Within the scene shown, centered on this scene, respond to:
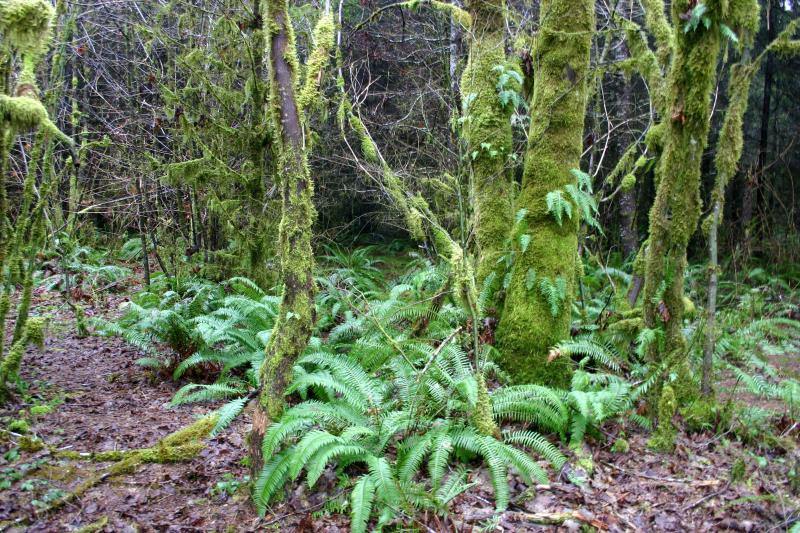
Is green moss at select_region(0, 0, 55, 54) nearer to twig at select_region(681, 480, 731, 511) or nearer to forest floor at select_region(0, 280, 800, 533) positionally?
forest floor at select_region(0, 280, 800, 533)

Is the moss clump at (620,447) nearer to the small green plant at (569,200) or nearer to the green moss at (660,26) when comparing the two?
the small green plant at (569,200)

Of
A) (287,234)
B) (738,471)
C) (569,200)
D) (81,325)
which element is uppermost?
(569,200)

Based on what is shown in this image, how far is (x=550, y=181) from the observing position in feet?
16.8

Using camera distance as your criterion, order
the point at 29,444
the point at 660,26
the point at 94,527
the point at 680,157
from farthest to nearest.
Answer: the point at 660,26, the point at 680,157, the point at 29,444, the point at 94,527

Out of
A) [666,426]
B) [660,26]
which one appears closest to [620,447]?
[666,426]

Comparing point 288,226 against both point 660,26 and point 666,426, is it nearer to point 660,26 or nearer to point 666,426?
point 666,426

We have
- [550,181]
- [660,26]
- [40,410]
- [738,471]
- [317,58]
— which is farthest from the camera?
[660,26]

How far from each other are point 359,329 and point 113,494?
285 cm

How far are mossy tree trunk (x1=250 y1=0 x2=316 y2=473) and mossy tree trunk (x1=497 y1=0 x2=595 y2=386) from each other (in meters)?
2.11

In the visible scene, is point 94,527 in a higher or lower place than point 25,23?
lower

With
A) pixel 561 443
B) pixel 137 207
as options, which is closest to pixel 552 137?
pixel 561 443

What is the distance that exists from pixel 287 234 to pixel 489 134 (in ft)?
9.91

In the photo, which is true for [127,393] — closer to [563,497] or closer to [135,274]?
[563,497]

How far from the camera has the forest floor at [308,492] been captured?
3.43 metres
